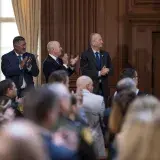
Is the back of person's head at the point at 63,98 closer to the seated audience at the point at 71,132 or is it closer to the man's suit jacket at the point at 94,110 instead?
the seated audience at the point at 71,132

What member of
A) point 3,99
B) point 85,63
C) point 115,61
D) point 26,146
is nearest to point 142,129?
point 26,146

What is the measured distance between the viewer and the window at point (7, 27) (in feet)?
Result: 33.5

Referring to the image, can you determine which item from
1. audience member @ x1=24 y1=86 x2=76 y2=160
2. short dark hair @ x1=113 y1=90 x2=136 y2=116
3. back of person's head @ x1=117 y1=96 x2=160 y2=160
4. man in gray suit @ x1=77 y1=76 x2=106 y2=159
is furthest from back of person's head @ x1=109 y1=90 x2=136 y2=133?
man in gray suit @ x1=77 y1=76 x2=106 y2=159

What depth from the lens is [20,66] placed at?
27.5 feet

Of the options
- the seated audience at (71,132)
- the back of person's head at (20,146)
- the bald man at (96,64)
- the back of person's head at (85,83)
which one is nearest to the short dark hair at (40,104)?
the seated audience at (71,132)

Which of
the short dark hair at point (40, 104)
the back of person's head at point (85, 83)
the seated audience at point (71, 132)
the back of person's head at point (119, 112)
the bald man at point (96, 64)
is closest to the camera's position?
the short dark hair at point (40, 104)

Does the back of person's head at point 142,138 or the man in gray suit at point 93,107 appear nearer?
the back of person's head at point 142,138

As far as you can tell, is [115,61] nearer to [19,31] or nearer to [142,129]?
[19,31]

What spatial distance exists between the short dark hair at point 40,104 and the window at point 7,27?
766 centimetres

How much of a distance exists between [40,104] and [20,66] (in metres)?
5.82

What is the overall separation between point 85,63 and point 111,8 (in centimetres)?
168

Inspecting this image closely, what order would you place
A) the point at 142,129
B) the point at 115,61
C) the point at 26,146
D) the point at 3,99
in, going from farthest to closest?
the point at 115,61, the point at 3,99, the point at 142,129, the point at 26,146

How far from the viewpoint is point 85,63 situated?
871 centimetres

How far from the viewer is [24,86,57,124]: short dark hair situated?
8.52 ft
